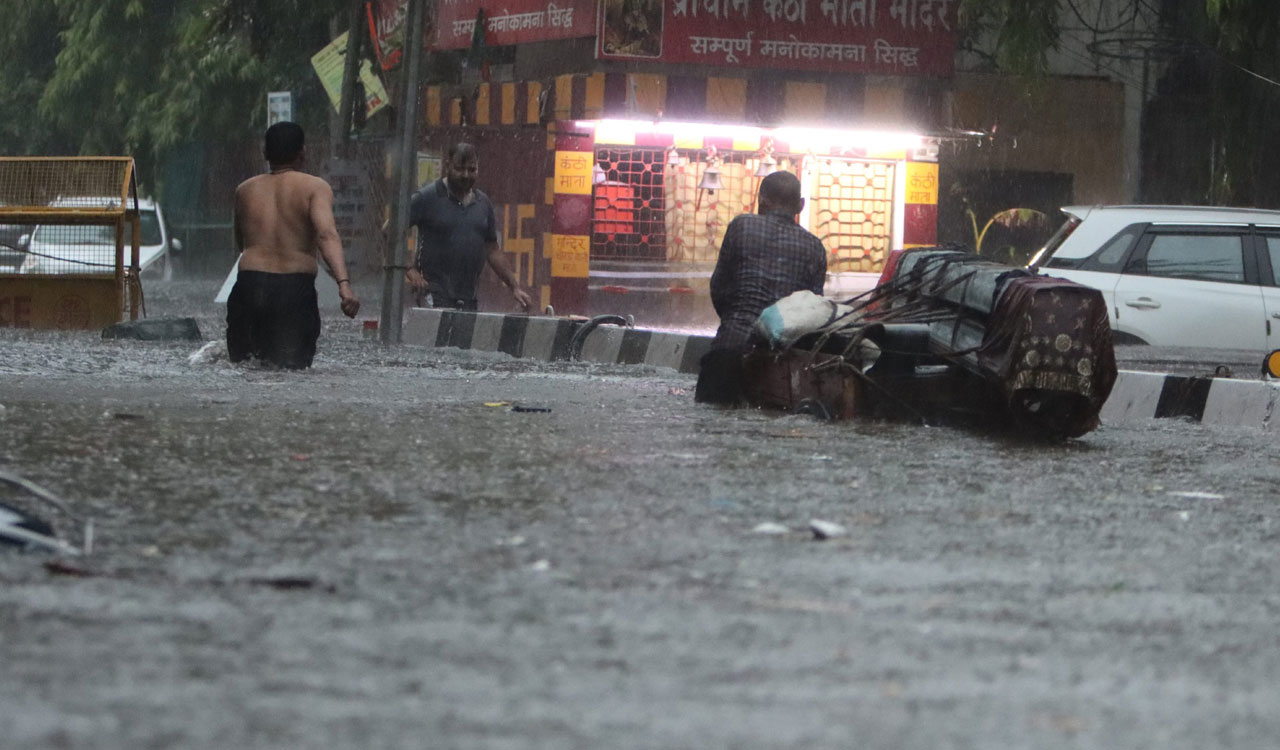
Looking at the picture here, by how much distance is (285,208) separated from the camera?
1156 cm

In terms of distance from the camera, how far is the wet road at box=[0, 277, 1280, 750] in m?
3.46

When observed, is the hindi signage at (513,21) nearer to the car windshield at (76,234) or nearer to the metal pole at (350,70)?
the metal pole at (350,70)

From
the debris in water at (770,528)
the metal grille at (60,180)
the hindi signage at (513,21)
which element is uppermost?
the hindi signage at (513,21)

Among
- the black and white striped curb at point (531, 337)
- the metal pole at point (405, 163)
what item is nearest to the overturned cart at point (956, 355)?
the black and white striped curb at point (531, 337)

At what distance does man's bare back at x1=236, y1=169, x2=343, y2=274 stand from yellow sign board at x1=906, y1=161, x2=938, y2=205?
11.3 metres

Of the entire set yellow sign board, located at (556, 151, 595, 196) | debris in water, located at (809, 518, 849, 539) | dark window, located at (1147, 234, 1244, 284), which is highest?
yellow sign board, located at (556, 151, 595, 196)

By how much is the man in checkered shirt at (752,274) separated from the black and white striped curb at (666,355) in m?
1.85

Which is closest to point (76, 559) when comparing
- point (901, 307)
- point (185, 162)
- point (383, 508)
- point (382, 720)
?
point (383, 508)

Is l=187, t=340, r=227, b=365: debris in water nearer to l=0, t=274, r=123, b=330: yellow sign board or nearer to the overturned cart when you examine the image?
the overturned cart

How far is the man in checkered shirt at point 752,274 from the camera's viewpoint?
35.0 feet

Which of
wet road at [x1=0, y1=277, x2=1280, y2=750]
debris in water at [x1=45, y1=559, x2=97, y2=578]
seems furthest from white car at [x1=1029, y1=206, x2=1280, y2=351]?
debris in water at [x1=45, y1=559, x2=97, y2=578]

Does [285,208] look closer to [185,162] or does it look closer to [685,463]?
[685,463]

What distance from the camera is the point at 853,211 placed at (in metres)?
21.8

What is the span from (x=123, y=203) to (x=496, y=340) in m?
3.41
